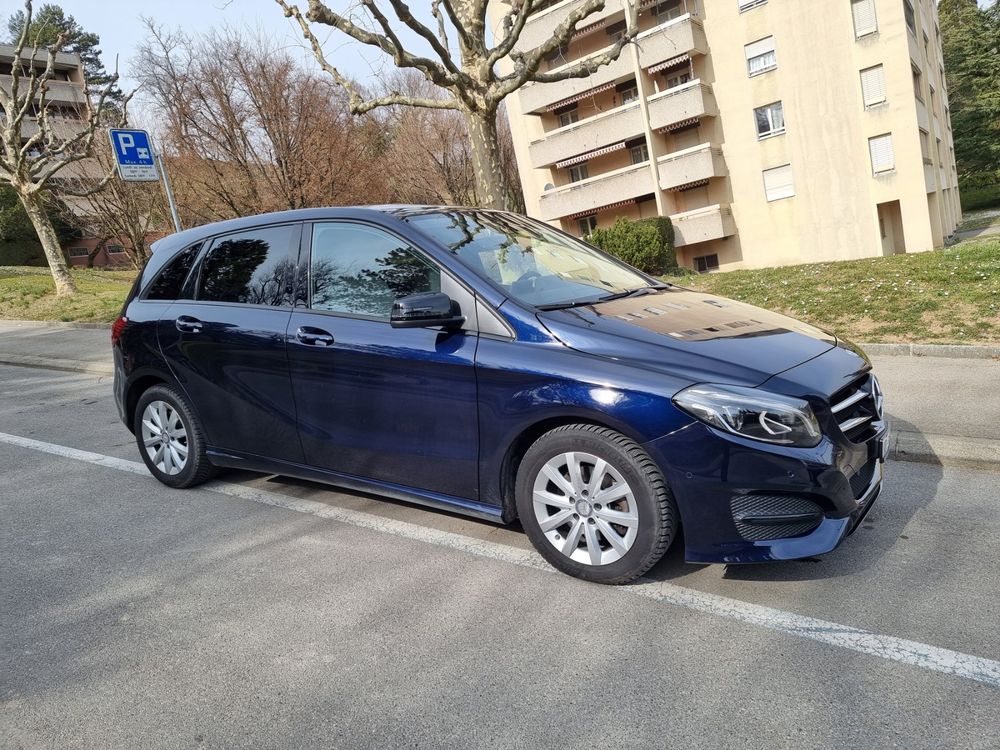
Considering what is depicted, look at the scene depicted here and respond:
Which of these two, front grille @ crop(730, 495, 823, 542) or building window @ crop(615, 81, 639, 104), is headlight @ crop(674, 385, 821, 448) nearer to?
front grille @ crop(730, 495, 823, 542)

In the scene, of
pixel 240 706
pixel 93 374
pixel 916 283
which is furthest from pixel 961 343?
pixel 93 374

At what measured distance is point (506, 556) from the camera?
376 centimetres

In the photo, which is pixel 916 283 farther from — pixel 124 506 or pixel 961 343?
pixel 124 506

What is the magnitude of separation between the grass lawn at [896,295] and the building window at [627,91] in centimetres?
2649

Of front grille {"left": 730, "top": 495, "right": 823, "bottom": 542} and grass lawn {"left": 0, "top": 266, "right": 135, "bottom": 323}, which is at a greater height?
grass lawn {"left": 0, "top": 266, "right": 135, "bottom": 323}

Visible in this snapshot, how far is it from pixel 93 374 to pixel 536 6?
8416mm

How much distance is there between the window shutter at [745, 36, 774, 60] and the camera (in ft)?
96.1

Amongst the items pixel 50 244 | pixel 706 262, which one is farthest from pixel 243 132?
pixel 706 262

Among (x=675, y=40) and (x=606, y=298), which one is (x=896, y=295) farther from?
(x=675, y=40)

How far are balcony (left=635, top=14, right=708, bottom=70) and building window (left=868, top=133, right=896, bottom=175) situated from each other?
26.9 feet

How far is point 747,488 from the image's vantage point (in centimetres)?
300

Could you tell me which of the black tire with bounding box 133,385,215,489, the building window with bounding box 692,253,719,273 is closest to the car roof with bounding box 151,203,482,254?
the black tire with bounding box 133,385,215,489

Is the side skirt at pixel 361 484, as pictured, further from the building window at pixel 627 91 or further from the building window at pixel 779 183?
the building window at pixel 627 91

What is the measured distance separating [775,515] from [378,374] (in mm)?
1992
